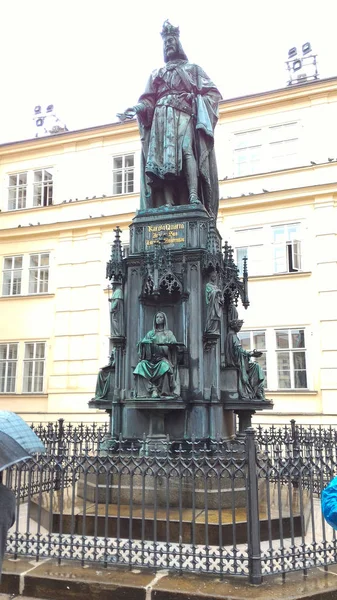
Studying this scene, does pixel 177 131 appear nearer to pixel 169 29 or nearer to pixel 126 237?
pixel 169 29

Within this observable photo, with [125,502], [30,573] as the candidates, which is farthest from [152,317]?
[30,573]

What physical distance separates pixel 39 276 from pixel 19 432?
2062 centimetres

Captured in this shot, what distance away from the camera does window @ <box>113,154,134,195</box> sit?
73.3 feet

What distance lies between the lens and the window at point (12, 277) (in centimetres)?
2280

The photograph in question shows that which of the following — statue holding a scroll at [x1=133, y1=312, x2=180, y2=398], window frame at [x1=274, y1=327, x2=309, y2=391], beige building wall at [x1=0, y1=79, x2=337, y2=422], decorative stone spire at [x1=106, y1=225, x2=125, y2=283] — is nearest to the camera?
statue holding a scroll at [x1=133, y1=312, x2=180, y2=398]

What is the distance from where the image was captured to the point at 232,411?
26.6 ft

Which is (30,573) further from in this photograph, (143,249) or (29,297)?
(29,297)

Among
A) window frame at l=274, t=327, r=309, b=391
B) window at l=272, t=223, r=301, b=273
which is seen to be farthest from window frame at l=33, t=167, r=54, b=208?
window frame at l=274, t=327, r=309, b=391

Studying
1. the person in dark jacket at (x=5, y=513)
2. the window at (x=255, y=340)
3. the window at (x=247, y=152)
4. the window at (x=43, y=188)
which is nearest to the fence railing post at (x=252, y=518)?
Answer: the person in dark jacket at (x=5, y=513)

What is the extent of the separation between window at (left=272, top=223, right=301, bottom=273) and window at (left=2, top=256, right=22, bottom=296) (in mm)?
11875

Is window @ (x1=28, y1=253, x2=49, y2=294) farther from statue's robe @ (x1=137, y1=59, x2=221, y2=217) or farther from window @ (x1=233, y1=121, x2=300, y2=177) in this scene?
statue's robe @ (x1=137, y1=59, x2=221, y2=217)

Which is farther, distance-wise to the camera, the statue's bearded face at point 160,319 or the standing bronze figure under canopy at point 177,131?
the standing bronze figure under canopy at point 177,131

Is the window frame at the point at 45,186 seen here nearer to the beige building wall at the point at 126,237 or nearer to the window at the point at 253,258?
the beige building wall at the point at 126,237

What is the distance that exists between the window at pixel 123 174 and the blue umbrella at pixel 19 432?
20.3 meters
